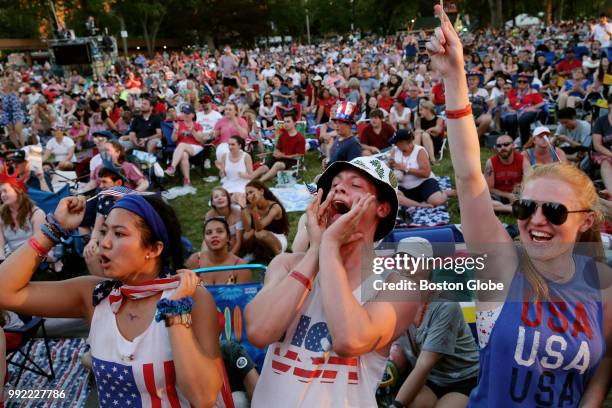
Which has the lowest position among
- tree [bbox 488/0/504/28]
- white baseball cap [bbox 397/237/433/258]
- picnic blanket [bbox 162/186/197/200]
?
picnic blanket [bbox 162/186/197/200]

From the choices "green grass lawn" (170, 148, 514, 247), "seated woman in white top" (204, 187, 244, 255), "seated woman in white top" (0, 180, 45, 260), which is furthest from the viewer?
"green grass lawn" (170, 148, 514, 247)

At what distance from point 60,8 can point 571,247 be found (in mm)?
49496

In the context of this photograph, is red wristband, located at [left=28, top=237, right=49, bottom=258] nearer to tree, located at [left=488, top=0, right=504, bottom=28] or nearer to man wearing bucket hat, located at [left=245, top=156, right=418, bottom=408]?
man wearing bucket hat, located at [left=245, top=156, right=418, bottom=408]

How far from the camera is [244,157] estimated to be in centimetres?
841

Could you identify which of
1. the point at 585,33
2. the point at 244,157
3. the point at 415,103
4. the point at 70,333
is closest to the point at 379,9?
the point at 585,33

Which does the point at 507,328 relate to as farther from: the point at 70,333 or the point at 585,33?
the point at 585,33

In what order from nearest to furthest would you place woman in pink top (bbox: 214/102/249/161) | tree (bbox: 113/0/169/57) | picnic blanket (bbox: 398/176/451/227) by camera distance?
1. picnic blanket (bbox: 398/176/451/227)
2. woman in pink top (bbox: 214/102/249/161)
3. tree (bbox: 113/0/169/57)

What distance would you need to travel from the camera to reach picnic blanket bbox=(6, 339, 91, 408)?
3859mm

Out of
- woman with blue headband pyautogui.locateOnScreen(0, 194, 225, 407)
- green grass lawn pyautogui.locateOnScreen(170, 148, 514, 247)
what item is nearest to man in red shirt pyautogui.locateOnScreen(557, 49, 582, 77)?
green grass lawn pyautogui.locateOnScreen(170, 148, 514, 247)

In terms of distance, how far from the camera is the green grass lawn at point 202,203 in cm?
702

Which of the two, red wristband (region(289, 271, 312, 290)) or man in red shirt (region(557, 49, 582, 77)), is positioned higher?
man in red shirt (region(557, 49, 582, 77))

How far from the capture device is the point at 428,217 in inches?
258

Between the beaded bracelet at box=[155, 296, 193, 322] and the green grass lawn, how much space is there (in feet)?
15.5

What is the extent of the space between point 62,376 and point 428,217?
173 inches
